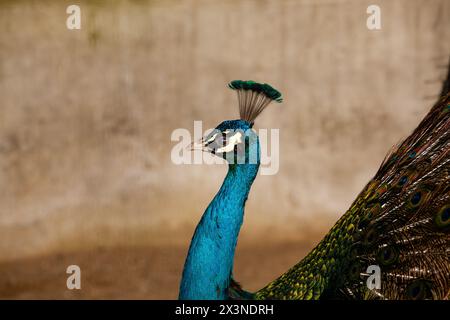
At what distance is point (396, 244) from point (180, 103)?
3.12m

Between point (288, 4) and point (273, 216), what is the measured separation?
1596mm

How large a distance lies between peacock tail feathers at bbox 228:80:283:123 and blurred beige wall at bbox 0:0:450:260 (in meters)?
2.79

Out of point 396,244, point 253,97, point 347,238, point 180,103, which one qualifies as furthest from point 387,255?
point 180,103

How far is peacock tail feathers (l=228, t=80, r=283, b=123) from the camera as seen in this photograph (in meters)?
2.94

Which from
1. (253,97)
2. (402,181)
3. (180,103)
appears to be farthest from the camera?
(180,103)

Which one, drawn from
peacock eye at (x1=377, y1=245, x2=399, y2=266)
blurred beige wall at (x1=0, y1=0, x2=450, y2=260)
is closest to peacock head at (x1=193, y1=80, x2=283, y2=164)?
peacock eye at (x1=377, y1=245, x2=399, y2=266)

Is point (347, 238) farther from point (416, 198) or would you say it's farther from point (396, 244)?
point (416, 198)

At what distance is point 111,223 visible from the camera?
566 cm

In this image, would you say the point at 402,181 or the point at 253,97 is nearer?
the point at 253,97

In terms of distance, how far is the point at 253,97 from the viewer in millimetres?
2973

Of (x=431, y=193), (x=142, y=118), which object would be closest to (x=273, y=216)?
(x=142, y=118)

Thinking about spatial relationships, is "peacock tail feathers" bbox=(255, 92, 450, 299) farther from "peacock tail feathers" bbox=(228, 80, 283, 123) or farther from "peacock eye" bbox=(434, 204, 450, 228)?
"peacock tail feathers" bbox=(228, 80, 283, 123)

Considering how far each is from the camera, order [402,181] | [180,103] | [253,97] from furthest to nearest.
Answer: [180,103] < [402,181] < [253,97]

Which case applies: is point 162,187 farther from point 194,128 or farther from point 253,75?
point 253,75
